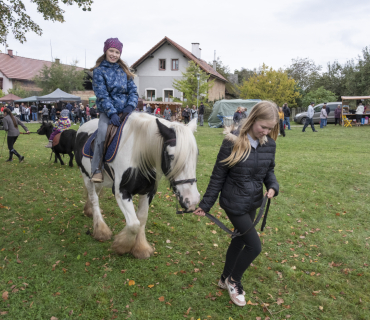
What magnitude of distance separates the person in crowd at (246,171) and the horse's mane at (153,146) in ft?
1.08

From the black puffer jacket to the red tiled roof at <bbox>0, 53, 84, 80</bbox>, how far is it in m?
51.7

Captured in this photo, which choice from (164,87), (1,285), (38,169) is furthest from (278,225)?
(164,87)

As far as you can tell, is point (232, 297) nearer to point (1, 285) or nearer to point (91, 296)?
point (91, 296)

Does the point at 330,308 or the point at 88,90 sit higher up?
the point at 88,90

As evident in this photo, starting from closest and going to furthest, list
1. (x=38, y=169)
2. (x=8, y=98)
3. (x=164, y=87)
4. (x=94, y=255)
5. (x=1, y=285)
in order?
(x=1, y=285) → (x=94, y=255) → (x=38, y=169) → (x=8, y=98) → (x=164, y=87)

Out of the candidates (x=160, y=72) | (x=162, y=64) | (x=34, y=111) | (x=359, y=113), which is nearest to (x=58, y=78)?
(x=34, y=111)

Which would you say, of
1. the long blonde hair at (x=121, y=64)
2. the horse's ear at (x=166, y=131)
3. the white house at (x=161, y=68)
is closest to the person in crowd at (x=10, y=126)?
the long blonde hair at (x=121, y=64)

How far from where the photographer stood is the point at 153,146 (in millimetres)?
3279

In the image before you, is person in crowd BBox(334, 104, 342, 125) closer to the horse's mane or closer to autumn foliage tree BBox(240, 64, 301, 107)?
autumn foliage tree BBox(240, 64, 301, 107)

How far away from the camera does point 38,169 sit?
9125 millimetres

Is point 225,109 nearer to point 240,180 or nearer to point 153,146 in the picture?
point 153,146

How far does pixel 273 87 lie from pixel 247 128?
120 ft

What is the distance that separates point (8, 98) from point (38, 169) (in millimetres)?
31034

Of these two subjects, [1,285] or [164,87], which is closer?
[1,285]
